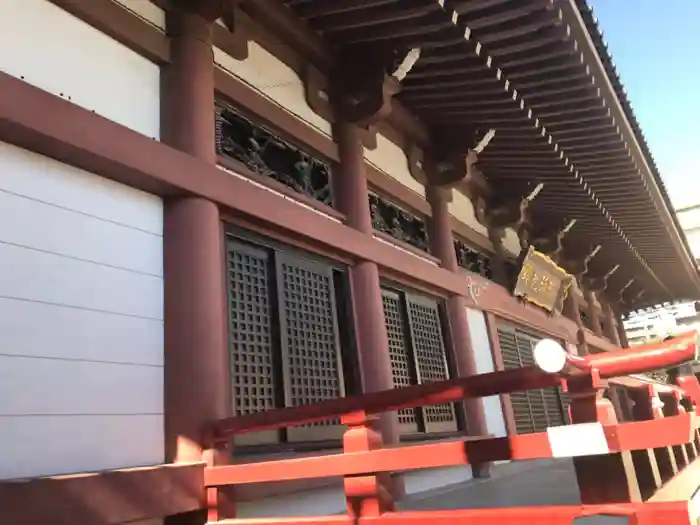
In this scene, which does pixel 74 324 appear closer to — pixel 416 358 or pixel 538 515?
pixel 538 515

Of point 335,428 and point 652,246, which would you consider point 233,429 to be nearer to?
point 335,428

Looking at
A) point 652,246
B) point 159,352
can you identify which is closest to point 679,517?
point 159,352

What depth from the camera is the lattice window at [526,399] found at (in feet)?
21.0

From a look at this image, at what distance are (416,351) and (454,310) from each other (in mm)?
807

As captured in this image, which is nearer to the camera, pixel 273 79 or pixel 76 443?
pixel 76 443

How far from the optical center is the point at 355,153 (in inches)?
177

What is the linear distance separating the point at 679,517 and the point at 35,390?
2098mm

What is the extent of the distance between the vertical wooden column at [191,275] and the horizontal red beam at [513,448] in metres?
0.59

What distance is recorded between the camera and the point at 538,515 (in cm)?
162

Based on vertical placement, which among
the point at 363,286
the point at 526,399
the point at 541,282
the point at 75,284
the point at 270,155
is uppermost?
the point at 270,155

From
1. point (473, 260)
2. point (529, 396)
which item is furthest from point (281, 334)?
point (529, 396)

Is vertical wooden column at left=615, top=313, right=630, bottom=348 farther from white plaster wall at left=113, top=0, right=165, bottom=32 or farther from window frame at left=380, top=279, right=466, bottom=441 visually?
white plaster wall at left=113, top=0, right=165, bottom=32

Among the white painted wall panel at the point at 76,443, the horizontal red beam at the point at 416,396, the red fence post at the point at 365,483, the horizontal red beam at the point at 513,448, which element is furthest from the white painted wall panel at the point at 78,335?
the red fence post at the point at 365,483

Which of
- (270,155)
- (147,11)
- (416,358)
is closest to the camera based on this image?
(147,11)
